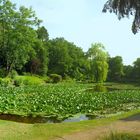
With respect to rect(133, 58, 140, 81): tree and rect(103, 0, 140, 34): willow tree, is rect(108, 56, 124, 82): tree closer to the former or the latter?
rect(133, 58, 140, 81): tree

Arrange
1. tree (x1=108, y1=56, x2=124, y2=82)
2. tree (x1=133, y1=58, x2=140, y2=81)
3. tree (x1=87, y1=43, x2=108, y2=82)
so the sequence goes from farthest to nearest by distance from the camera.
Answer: tree (x1=133, y1=58, x2=140, y2=81) → tree (x1=108, y1=56, x2=124, y2=82) → tree (x1=87, y1=43, x2=108, y2=82)

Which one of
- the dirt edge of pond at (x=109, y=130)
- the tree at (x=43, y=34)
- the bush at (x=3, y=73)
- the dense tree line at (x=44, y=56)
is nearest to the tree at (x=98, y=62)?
the dense tree line at (x=44, y=56)

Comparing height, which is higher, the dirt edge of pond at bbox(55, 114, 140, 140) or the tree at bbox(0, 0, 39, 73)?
the tree at bbox(0, 0, 39, 73)

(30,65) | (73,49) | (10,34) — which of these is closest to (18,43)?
(10,34)

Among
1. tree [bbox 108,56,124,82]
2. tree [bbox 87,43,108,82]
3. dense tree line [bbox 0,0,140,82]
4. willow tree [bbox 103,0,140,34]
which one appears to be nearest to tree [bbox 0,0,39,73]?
dense tree line [bbox 0,0,140,82]

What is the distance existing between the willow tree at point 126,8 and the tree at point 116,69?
103658mm

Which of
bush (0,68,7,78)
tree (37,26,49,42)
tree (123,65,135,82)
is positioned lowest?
bush (0,68,7,78)

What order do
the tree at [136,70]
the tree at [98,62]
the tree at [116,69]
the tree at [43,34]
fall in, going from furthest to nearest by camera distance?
the tree at [136,70]
the tree at [116,69]
the tree at [43,34]
the tree at [98,62]

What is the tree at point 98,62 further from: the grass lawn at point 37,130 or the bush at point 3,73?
the grass lawn at point 37,130

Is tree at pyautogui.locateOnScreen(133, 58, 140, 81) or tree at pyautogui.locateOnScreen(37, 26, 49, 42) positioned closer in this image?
tree at pyautogui.locateOnScreen(37, 26, 49, 42)

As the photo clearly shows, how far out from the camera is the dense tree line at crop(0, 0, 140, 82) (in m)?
55.9

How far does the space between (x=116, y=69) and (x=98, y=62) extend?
103 ft

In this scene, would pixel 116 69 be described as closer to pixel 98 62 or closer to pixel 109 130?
pixel 98 62

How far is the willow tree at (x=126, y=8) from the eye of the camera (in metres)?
14.1
